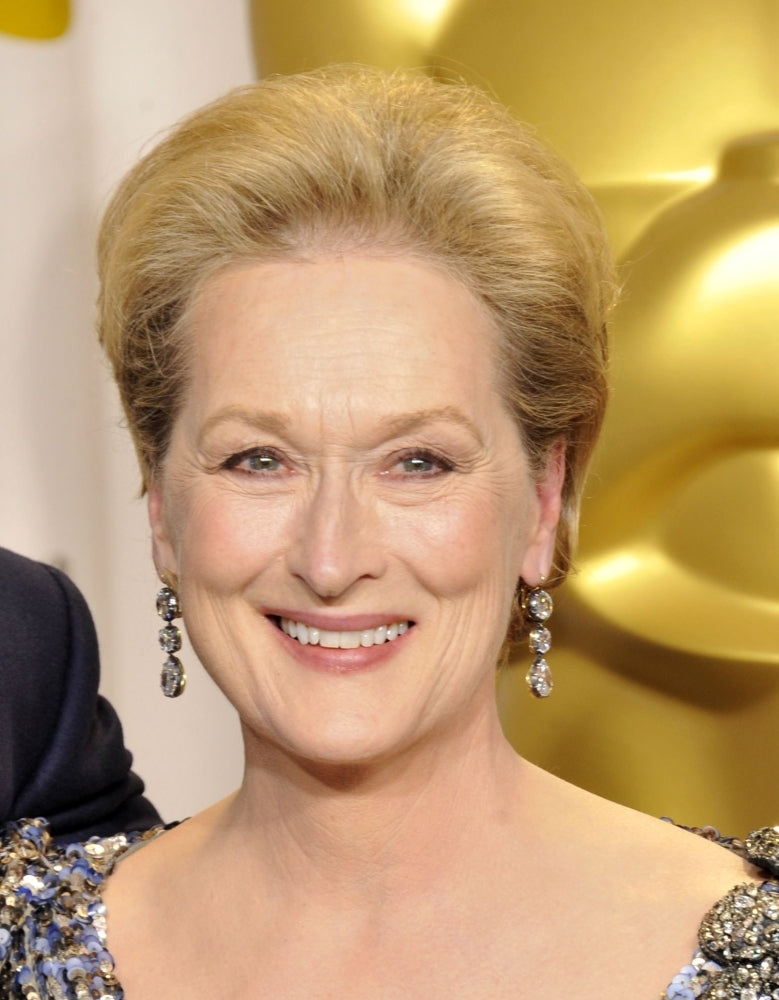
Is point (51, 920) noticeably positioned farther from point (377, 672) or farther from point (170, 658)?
point (377, 672)

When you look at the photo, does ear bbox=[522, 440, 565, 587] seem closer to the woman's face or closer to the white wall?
the woman's face

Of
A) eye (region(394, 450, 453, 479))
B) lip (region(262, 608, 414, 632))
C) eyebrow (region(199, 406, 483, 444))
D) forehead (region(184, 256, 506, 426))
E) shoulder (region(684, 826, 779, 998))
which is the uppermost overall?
forehead (region(184, 256, 506, 426))

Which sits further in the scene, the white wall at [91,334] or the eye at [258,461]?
the white wall at [91,334]

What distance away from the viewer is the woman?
1517 millimetres

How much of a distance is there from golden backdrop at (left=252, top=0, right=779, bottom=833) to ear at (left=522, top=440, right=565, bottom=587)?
43 centimetres

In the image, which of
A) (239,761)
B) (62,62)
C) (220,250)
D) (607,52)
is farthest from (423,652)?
(62,62)

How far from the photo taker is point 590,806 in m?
1.68

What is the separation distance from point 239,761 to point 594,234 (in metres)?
1.39

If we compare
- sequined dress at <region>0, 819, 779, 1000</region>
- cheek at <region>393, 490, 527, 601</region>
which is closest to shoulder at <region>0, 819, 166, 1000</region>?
sequined dress at <region>0, 819, 779, 1000</region>

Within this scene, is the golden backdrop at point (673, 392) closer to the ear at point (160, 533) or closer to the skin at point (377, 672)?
the skin at point (377, 672)

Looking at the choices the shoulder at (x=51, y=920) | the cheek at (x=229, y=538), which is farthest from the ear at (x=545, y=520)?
the shoulder at (x=51, y=920)

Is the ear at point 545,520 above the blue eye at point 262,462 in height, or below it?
below

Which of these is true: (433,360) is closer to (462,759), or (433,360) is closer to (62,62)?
(462,759)

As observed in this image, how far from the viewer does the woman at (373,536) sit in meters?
1.52
